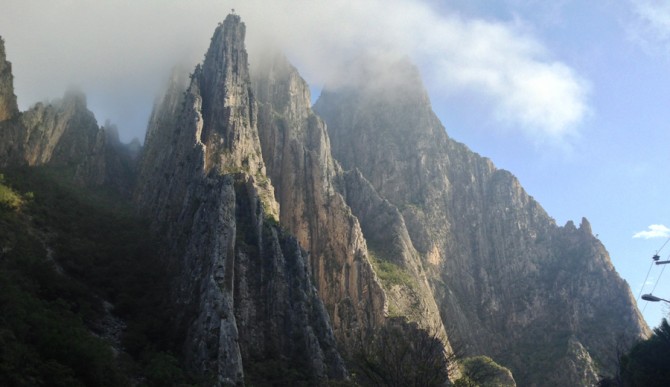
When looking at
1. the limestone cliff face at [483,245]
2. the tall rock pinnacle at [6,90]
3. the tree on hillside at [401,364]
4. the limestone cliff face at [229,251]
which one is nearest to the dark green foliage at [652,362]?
the tree on hillside at [401,364]

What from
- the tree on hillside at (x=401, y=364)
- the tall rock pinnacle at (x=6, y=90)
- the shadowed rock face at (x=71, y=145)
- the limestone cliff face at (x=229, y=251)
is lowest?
the tree on hillside at (x=401, y=364)

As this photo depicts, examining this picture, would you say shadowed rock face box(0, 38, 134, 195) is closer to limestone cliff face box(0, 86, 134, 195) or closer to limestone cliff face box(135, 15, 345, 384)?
limestone cliff face box(0, 86, 134, 195)

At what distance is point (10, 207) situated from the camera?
58.8m

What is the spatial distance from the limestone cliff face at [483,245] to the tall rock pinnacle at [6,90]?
243 feet

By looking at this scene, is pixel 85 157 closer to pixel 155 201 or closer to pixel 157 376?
pixel 155 201

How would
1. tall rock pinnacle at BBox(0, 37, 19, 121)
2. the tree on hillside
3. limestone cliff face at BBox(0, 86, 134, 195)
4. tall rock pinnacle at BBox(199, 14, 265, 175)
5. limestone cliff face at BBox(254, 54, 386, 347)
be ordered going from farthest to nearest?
limestone cliff face at BBox(0, 86, 134, 195)
limestone cliff face at BBox(254, 54, 386, 347)
tall rock pinnacle at BBox(199, 14, 265, 175)
tall rock pinnacle at BBox(0, 37, 19, 121)
the tree on hillside

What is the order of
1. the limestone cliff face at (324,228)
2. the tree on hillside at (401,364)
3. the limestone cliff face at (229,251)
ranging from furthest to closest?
1. the limestone cliff face at (324,228)
2. the limestone cliff face at (229,251)
3. the tree on hillside at (401,364)

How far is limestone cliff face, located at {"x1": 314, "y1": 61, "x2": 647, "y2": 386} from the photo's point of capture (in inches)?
4855

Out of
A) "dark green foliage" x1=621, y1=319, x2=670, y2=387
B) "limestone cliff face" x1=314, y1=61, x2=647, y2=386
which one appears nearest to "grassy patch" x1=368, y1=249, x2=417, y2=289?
"limestone cliff face" x1=314, y1=61, x2=647, y2=386

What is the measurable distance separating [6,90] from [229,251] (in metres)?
34.5

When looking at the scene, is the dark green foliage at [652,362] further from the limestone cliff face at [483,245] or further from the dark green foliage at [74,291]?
the limestone cliff face at [483,245]

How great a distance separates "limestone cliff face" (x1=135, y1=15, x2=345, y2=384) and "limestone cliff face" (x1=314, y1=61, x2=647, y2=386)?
155 feet

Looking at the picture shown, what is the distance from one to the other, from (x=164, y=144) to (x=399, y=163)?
70839 millimetres

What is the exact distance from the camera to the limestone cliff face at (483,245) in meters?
123
